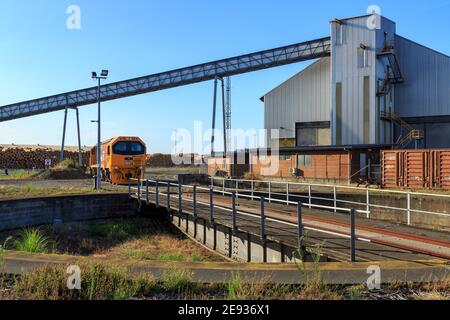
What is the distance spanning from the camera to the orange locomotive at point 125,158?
2842 centimetres

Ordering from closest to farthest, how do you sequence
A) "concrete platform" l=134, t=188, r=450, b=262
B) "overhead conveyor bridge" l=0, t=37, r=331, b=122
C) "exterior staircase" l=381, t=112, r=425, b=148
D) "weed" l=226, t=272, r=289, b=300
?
"weed" l=226, t=272, r=289, b=300, "concrete platform" l=134, t=188, r=450, b=262, "exterior staircase" l=381, t=112, r=425, b=148, "overhead conveyor bridge" l=0, t=37, r=331, b=122

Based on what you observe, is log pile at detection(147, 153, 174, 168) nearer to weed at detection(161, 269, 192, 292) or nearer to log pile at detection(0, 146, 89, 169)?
log pile at detection(0, 146, 89, 169)

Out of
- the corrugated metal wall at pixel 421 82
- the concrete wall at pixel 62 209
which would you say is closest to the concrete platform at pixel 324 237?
the concrete wall at pixel 62 209

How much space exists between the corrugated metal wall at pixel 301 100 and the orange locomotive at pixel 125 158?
17.4 m

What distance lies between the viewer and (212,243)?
14992 millimetres

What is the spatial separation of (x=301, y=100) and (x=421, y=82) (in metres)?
10.3

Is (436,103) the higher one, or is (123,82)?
(123,82)

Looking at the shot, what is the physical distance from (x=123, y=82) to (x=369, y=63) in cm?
2475

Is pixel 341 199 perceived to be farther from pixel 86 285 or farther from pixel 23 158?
pixel 23 158

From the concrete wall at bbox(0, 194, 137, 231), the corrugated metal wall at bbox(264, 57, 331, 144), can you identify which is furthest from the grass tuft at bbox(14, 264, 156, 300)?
the corrugated metal wall at bbox(264, 57, 331, 144)

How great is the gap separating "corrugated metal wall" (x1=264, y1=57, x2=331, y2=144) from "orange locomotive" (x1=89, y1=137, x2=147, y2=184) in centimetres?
1739

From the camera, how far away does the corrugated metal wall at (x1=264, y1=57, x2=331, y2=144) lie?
135ft
